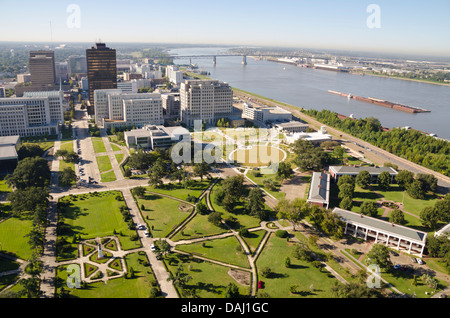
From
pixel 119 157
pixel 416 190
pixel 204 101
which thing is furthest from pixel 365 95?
pixel 119 157

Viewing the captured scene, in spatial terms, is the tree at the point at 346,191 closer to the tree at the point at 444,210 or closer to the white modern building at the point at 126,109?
the tree at the point at 444,210

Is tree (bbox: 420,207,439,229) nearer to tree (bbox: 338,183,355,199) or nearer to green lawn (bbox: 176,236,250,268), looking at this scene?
tree (bbox: 338,183,355,199)

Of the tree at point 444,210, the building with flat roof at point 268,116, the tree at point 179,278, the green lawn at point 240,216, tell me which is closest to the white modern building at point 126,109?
the building with flat roof at point 268,116

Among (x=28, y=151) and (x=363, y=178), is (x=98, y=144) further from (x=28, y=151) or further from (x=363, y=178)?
(x=363, y=178)

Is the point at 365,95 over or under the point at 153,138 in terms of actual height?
over

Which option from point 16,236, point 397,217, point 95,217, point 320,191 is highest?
point 320,191

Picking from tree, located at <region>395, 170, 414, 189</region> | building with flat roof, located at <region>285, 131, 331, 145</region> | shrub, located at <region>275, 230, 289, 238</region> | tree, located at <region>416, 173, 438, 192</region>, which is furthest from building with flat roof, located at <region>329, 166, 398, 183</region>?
shrub, located at <region>275, 230, 289, 238</region>
